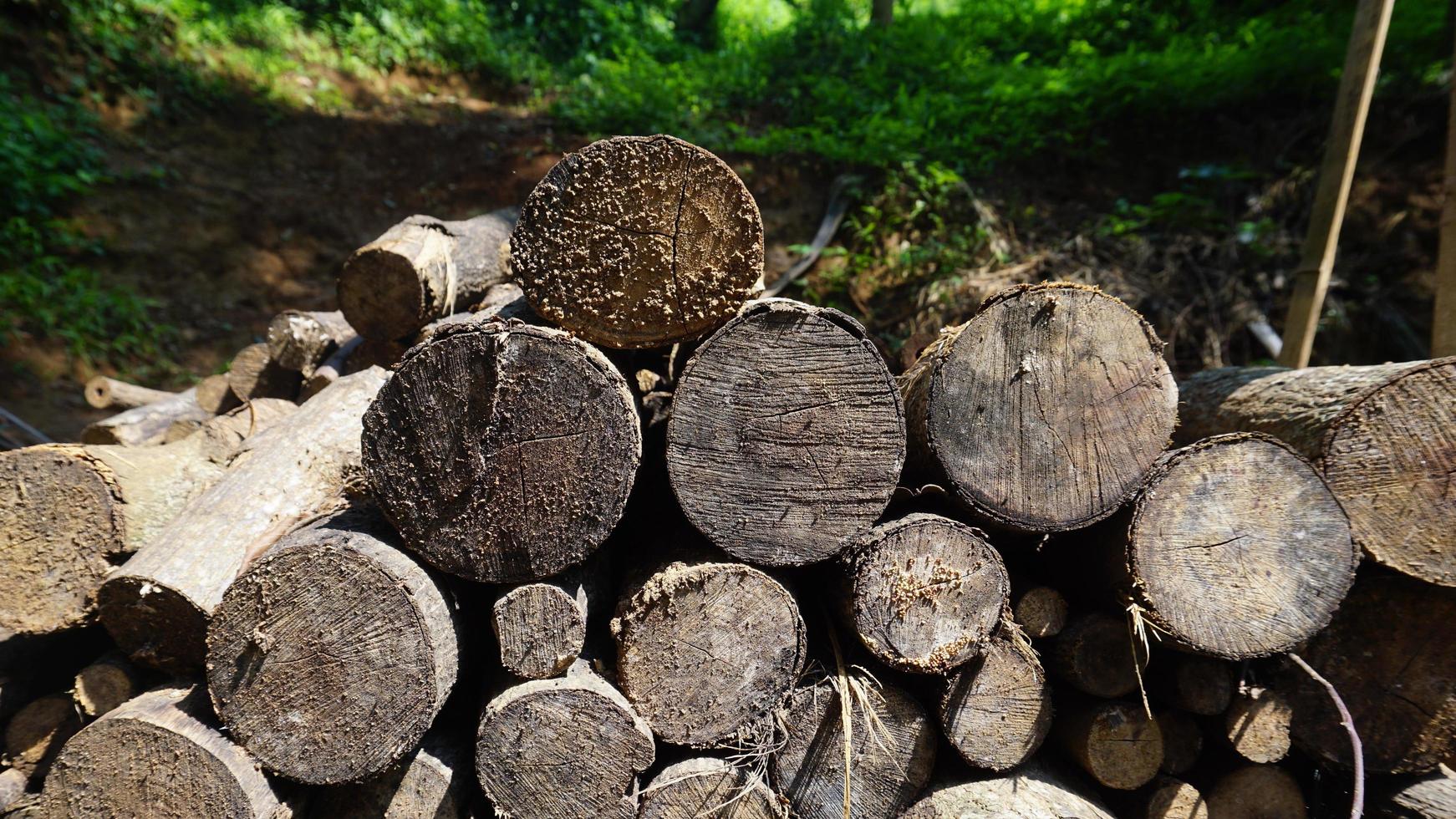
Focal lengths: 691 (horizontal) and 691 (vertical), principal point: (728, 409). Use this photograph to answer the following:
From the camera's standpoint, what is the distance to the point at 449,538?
1.94 m

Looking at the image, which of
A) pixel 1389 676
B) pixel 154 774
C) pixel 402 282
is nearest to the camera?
pixel 154 774

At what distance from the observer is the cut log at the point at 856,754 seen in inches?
83.2

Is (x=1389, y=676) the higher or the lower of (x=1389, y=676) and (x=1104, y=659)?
the lower

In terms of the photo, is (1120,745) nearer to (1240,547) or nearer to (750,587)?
(1240,547)

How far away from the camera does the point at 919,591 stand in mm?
2004

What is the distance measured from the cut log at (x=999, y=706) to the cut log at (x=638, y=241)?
52.1 inches

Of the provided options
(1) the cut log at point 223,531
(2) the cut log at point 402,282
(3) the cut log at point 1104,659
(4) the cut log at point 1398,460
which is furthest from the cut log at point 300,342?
(4) the cut log at point 1398,460

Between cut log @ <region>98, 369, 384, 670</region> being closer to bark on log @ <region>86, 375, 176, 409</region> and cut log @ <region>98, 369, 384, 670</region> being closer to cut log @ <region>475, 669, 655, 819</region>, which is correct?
cut log @ <region>475, 669, 655, 819</region>

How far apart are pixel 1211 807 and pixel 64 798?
3.36 m

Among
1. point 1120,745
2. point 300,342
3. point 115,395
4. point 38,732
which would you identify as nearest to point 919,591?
point 1120,745

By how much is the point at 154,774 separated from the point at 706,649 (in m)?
1.51

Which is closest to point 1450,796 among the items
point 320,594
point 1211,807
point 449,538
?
point 1211,807

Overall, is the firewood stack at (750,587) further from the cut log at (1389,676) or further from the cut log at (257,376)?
the cut log at (257,376)

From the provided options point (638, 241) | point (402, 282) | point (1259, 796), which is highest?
point (638, 241)
